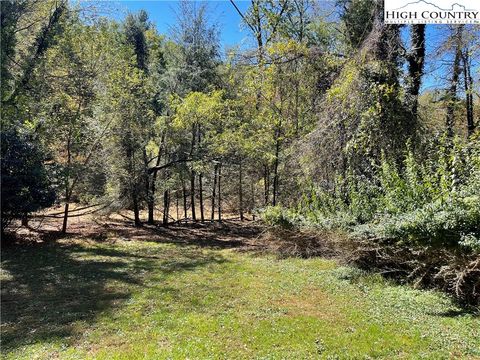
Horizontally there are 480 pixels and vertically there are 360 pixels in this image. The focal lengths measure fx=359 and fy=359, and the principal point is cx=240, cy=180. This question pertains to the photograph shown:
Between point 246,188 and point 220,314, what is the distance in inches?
478

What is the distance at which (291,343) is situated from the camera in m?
3.83

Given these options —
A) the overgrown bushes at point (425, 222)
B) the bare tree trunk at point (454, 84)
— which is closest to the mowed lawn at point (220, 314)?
the overgrown bushes at point (425, 222)

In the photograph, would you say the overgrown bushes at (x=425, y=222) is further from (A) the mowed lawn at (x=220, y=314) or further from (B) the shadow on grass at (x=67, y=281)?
(B) the shadow on grass at (x=67, y=281)

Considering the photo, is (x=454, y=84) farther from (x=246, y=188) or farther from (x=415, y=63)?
(x=246, y=188)

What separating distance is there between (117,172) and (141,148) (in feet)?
4.36

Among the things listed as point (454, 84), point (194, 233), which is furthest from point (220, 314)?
point (454, 84)

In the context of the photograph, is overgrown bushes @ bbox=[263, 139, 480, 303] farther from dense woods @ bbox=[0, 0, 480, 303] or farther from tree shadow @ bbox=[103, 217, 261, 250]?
tree shadow @ bbox=[103, 217, 261, 250]

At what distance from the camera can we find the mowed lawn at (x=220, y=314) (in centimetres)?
371

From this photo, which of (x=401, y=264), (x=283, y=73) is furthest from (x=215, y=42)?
(x=401, y=264)

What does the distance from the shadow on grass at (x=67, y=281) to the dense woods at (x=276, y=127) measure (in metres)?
1.78

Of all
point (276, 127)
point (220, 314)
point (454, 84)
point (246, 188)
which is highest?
point (454, 84)

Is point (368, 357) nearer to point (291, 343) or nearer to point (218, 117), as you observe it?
point (291, 343)

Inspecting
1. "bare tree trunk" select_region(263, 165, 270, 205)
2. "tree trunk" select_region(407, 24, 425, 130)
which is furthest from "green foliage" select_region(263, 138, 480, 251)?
"bare tree trunk" select_region(263, 165, 270, 205)

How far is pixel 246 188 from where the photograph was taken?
55.0ft
